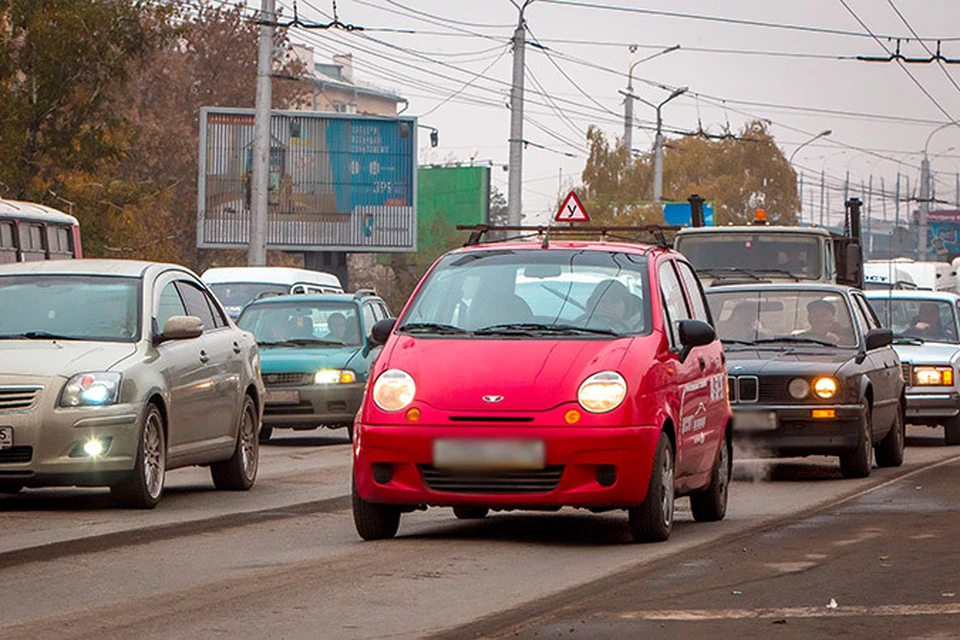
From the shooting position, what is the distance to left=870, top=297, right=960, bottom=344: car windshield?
23.7 metres

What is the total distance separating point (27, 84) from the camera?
108ft

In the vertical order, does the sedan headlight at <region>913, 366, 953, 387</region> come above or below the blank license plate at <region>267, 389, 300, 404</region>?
above

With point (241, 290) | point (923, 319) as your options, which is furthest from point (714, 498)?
point (241, 290)

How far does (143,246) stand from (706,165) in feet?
156

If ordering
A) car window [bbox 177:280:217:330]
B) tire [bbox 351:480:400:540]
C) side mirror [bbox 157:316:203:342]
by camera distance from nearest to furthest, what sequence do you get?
1. tire [bbox 351:480:400:540]
2. side mirror [bbox 157:316:203:342]
3. car window [bbox 177:280:217:330]

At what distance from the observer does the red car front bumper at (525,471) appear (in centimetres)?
1047

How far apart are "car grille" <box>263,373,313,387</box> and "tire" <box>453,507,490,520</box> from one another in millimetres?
9859

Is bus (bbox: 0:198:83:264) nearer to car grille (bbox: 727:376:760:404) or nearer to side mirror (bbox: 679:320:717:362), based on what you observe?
car grille (bbox: 727:376:760:404)

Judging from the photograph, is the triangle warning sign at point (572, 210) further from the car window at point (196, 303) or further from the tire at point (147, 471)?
the tire at point (147, 471)

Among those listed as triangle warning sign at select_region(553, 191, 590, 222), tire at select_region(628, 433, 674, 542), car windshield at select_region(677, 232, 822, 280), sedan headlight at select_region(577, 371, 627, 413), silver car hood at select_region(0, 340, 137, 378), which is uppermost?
triangle warning sign at select_region(553, 191, 590, 222)

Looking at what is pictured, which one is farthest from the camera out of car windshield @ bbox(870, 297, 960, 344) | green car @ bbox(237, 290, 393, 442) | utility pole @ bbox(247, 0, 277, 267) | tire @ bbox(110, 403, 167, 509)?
utility pole @ bbox(247, 0, 277, 267)

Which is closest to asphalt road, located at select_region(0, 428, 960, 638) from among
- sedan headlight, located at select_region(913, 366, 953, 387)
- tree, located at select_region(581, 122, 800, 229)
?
sedan headlight, located at select_region(913, 366, 953, 387)

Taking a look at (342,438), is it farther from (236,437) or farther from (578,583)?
(578,583)

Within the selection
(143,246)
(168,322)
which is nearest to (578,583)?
(168,322)
